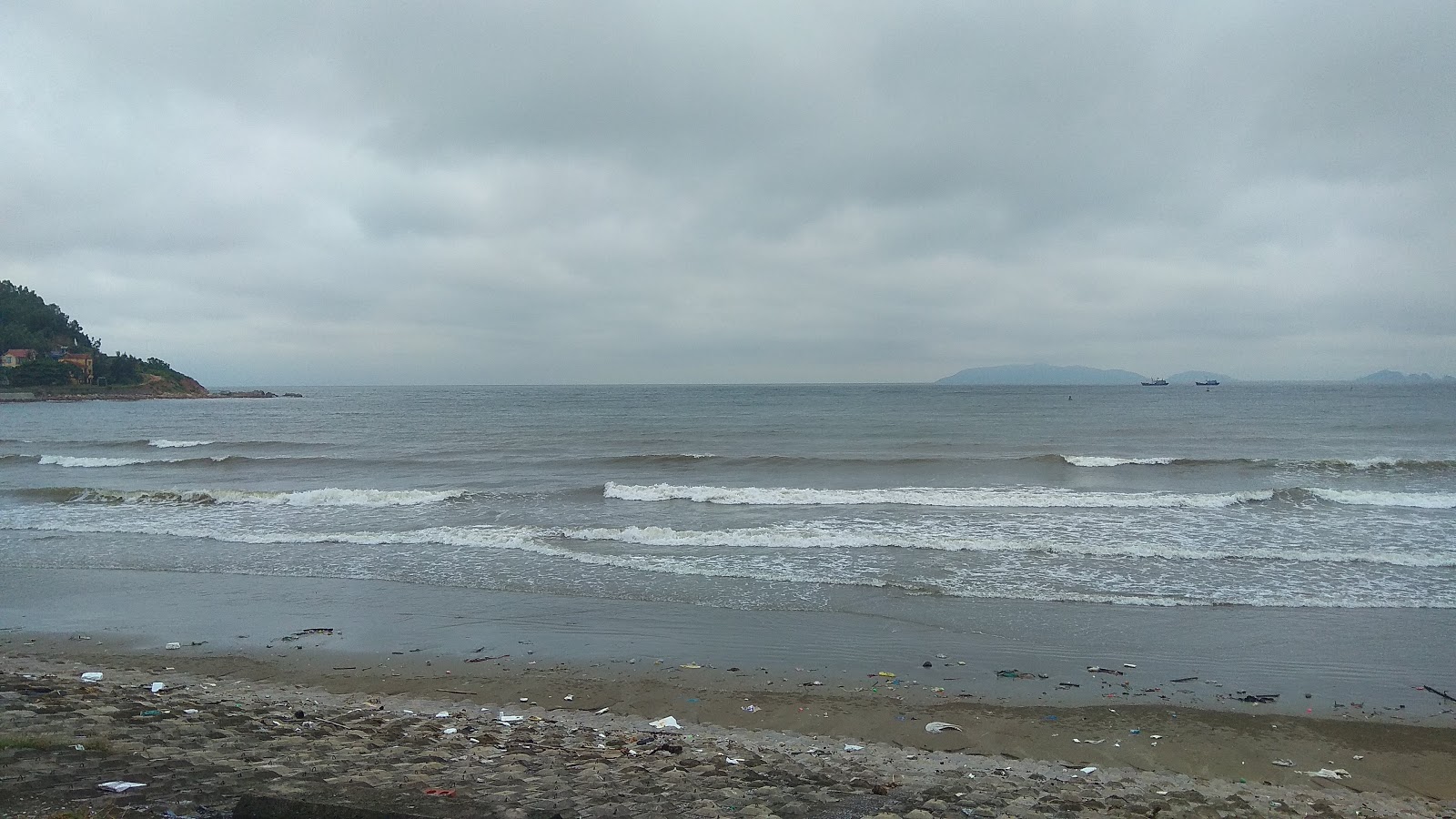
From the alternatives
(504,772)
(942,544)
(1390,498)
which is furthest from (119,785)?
(1390,498)

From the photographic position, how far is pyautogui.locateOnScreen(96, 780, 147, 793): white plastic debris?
473 cm

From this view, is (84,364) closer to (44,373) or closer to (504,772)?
(44,373)

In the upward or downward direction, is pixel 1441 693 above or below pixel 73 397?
below

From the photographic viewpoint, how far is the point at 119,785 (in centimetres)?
481

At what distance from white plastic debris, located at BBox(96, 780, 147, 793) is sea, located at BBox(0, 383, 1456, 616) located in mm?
7178

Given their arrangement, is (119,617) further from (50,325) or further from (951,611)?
(50,325)

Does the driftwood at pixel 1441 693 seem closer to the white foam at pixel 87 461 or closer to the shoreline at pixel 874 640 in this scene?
the shoreline at pixel 874 640

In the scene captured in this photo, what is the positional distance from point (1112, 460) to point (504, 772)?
2895 centimetres

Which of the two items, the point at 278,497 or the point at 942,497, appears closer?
the point at 942,497

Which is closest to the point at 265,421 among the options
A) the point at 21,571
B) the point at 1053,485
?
the point at 21,571

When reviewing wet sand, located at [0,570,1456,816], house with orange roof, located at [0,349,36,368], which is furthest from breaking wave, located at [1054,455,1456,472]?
house with orange roof, located at [0,349,36,368]

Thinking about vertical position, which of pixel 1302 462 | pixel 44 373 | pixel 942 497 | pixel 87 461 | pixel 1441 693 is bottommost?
pixel 1441 693

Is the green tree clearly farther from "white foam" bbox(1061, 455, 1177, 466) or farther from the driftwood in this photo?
the driftwood

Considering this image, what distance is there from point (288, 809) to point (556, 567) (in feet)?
32.6
